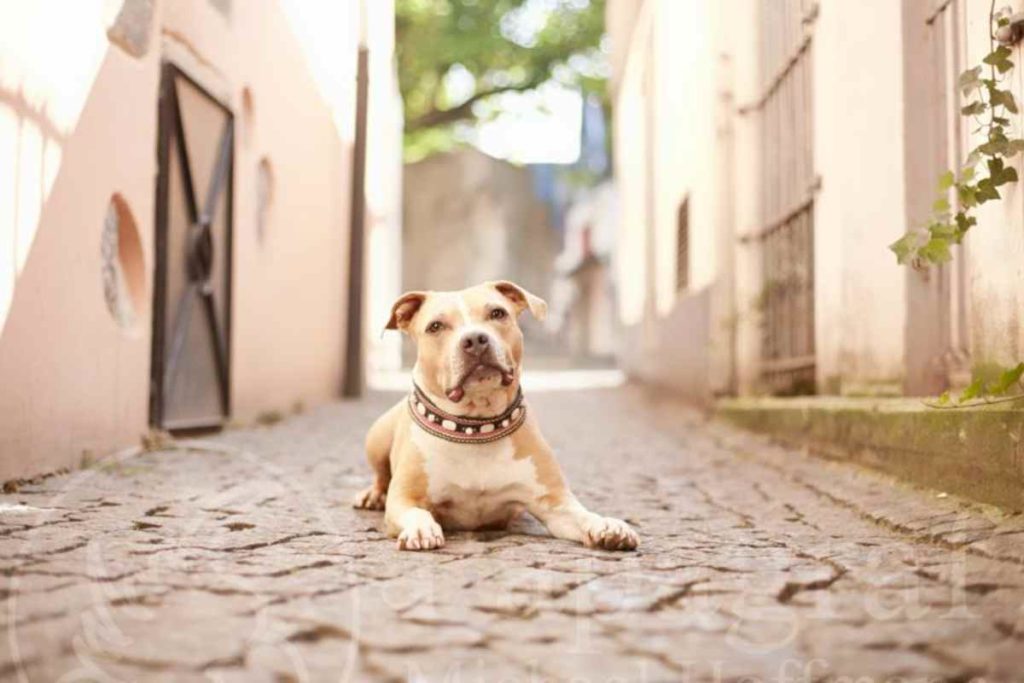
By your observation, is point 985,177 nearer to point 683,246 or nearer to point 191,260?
point 191,260

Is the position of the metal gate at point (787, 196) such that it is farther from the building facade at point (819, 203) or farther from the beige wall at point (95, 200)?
the beige wall at point (95, 200)

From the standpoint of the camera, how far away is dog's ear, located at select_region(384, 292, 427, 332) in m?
3.79

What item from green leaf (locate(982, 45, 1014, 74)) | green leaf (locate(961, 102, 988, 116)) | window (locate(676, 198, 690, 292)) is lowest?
green leaf (locate(961, 102, 988, 116))

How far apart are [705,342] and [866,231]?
3.46 metres

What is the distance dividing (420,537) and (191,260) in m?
4.23

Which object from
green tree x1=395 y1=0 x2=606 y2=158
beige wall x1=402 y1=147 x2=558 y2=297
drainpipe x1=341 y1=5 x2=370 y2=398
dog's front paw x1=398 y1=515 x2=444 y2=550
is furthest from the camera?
beige wall x1=402 y1=147 x2=558 y2=297

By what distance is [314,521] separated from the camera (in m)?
3.82

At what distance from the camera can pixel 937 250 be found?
11.8 feet

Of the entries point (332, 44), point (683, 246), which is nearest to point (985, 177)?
point (683, 246)

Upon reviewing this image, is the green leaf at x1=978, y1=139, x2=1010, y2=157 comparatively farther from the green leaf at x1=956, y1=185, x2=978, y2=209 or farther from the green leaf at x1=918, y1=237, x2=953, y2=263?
the green leaf at x1=918, y1=237, x2=953, y2=263

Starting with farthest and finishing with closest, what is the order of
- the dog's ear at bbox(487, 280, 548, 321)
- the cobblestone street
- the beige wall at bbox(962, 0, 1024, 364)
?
the dog's ear at bbox(487, 280, 548, 321), the beige wall at bbox(962, 0, 1024, 364), the cobblestone street

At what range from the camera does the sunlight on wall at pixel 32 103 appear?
4.18m

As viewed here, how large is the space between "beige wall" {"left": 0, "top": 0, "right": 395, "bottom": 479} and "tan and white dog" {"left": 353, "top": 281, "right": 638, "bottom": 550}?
192cm

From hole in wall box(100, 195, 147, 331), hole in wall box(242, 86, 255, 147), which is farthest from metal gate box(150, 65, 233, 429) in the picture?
hole in wall box(242, 86, 255, 147)
